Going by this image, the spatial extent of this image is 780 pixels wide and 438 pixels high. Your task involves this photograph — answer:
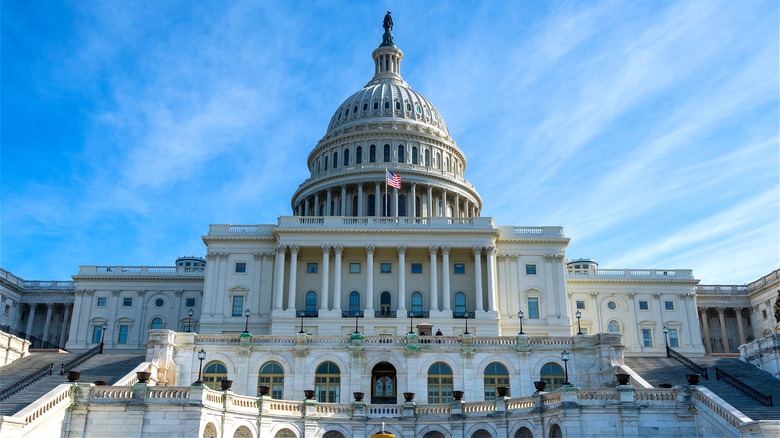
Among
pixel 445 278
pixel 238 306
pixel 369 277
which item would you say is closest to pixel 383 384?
pixel 369 277

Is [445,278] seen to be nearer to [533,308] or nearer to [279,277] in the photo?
[533,308]

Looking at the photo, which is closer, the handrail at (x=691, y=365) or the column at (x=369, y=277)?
the handrail at (x=691, y=365)

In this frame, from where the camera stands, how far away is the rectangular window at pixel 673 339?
92688mm

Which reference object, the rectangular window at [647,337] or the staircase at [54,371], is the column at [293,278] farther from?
the rectangular window at [647,337]

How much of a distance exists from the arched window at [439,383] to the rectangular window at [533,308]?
31938mm

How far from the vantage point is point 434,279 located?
80.0 meters

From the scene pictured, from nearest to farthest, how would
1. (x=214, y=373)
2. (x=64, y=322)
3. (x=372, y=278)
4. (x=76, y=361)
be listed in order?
1. (x=214, y=373)
2. (x=76, y=361)
3. (x=372, y=278)
4. (x=64, y=322)

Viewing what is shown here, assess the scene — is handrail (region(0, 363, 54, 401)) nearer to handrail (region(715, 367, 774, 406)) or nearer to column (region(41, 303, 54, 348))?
handrail (region(715, 367, 774, 406))

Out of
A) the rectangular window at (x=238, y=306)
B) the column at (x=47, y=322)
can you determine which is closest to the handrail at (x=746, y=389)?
the rectangular window at (x=238, y=306)

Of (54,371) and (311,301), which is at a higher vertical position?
(311,301)

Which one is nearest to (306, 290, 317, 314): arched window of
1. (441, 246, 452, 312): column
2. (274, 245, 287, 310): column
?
(274, 245, 287, 310): column

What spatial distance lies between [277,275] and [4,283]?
45.1 m

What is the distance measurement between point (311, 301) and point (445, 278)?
1463 centimetres

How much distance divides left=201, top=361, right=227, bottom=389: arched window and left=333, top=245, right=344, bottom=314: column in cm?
2576
